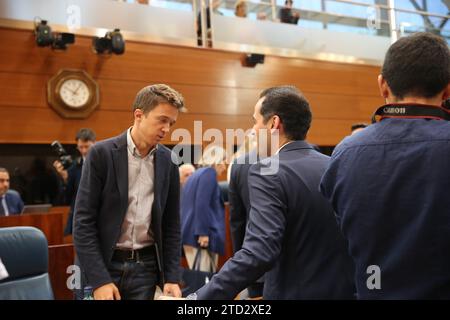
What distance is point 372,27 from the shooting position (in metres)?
7.24

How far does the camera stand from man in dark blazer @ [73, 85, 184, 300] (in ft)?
5.62

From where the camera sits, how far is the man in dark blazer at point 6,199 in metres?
4.20

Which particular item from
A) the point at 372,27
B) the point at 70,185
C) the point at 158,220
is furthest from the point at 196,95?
the point at 158,220

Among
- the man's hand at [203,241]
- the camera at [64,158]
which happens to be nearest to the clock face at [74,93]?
the camera at [64,158]

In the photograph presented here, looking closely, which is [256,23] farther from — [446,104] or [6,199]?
[446,104]

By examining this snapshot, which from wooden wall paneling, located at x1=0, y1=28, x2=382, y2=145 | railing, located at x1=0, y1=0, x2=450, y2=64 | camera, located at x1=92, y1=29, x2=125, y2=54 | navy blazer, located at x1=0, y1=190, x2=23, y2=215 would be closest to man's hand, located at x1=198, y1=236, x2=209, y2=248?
navy blazer, located at x1=0, y1=190, x2=23, y2=215

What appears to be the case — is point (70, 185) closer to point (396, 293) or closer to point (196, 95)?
point (196, 95)

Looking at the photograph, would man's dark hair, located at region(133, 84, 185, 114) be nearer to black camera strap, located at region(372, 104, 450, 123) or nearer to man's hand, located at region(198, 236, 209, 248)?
black camera strap, located at region(372, 104, 450, 123)

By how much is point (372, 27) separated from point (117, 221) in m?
6.59

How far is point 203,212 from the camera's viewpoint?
3.73 m

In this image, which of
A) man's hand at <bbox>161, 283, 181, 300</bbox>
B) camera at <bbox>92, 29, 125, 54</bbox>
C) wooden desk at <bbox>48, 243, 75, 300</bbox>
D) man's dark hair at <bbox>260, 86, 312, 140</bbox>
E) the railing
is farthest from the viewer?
the railing

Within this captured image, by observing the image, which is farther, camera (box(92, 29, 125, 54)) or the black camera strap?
camera (box(92, 29, 125, 54))

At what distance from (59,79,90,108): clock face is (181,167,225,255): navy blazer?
2239 millimetres

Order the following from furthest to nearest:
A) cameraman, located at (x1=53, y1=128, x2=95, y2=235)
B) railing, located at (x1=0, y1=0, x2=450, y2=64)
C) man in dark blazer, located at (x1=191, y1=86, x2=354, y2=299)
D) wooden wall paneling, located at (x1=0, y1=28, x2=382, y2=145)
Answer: railing, located at (x1=0, y1=0, x2=450, y2=64) < wooden wall paneling, located at (x1=0, y1=28, x2=382, y2=145) < cameraman, located at (x1=53, y1=128, x2=95, y2=235) < man in dark blazer, located at (x1=191, y1=86, x2=354, y2=299)
